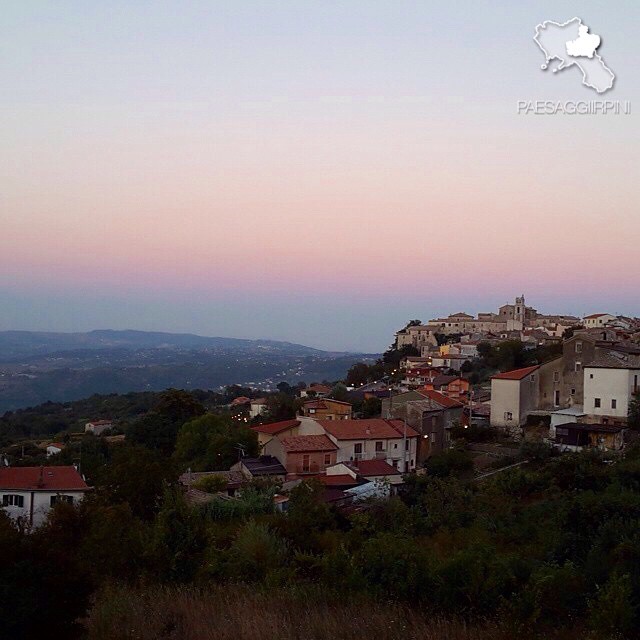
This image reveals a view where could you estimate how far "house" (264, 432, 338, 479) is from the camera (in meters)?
29.1

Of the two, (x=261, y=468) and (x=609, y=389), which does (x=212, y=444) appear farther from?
(x=609, y=389)

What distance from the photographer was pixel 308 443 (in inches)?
1171

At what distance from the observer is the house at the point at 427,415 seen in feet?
108

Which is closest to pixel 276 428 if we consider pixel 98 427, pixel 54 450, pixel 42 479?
pixel 42 479

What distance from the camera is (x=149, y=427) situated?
133 feet

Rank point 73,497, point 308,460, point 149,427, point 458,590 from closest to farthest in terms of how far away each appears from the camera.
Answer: point 458,590 → point 73,497 → point 308,460 → point 149,427

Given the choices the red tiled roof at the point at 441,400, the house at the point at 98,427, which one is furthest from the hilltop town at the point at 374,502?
the house at the point at 98,427

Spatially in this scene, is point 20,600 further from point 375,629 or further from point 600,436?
point 600,436

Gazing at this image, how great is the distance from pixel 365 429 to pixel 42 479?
1235 centimetres

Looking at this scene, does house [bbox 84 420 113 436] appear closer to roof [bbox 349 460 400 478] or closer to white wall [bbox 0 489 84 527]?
white wall [bbox 0 489 84 527]

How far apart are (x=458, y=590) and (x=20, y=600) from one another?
421 centimetres

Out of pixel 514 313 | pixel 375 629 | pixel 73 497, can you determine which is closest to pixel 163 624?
pixel 375 629

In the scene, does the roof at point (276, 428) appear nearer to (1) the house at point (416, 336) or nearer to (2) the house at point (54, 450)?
(2) the house at point (54, 450)

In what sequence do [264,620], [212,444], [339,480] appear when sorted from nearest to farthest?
1. [264,620]
2. [339,480]
3. [212,444]
